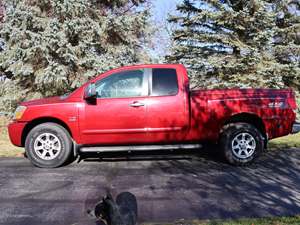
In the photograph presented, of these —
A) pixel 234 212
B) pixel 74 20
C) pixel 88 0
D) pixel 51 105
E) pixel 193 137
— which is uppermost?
Result: pixel 88 0

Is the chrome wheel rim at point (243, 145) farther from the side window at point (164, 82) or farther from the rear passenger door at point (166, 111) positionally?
the side window at point (164, 82)

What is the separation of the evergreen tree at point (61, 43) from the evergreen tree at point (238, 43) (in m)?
2.54

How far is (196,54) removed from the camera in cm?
1381

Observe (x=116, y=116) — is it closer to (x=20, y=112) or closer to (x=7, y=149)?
(x=20, y=112)

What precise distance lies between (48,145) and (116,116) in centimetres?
135

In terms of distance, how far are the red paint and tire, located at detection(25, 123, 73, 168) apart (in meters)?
0.18

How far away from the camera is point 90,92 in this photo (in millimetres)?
6012

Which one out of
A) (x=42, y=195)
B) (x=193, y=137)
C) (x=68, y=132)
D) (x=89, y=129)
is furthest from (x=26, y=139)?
(x=193, y=137)

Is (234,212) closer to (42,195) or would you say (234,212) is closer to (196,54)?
(42,195)

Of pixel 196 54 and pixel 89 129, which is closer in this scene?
pixel 89 129

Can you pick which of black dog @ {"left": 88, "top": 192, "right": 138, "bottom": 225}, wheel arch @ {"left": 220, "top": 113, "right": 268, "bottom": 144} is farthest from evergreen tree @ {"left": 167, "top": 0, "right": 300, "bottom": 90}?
black dog @ {"left": 88, "top": 192, "right": 138, "bottom": 225}

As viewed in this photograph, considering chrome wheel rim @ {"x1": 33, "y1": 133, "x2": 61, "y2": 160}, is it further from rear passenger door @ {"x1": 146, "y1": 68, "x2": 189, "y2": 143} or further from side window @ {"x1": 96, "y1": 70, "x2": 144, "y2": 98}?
rear passenger door @ {"x1": 146, "y1": 68, "x2": 189, "y2": 143}

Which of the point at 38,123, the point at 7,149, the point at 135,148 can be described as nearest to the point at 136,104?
the point at 135,148

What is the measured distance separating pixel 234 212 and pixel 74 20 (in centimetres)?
816
